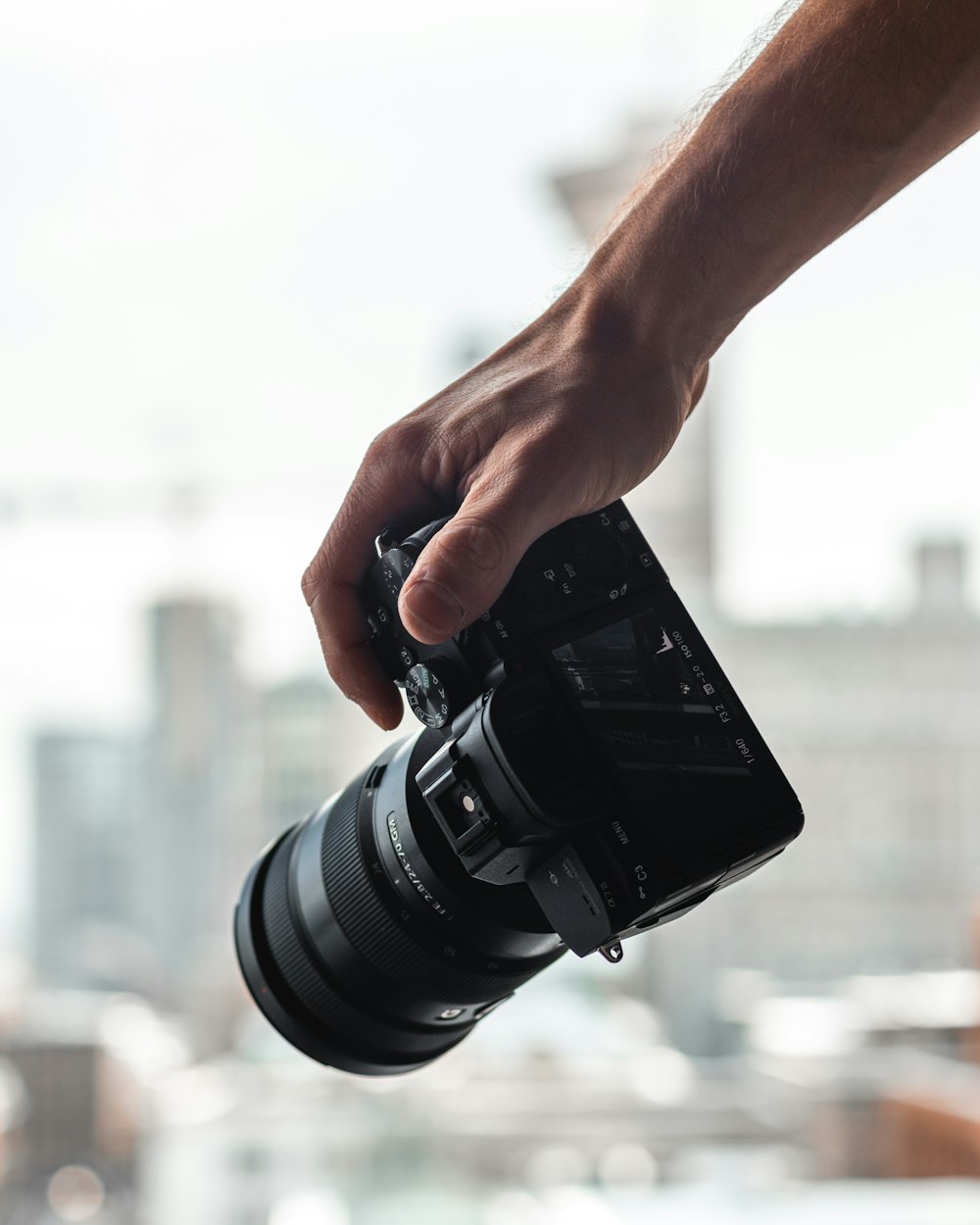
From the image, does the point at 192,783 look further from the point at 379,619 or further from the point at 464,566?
the point at 464,566

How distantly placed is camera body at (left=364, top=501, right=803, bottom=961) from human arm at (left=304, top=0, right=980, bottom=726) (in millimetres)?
37

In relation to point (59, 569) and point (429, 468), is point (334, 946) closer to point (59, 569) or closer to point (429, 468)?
point (429, 468)

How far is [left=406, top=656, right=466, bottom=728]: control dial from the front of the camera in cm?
47

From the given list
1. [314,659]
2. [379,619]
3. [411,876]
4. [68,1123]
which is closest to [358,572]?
[379,619]

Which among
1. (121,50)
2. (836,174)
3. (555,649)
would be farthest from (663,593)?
(121,50)

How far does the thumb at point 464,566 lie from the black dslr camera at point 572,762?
0.14 ft

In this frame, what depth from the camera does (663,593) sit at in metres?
0.49

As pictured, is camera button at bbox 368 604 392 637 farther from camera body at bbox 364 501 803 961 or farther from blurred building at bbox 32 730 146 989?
blurred building at bbox 32 730 146 989

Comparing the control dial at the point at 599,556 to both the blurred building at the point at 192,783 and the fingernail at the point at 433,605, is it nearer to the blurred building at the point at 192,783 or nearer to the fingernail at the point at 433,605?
the fingernail at the point at 433,605

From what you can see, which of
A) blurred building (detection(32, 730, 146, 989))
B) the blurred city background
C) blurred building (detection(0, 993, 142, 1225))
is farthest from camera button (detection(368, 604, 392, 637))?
blurred building (detection(32, 730, 146, 989))

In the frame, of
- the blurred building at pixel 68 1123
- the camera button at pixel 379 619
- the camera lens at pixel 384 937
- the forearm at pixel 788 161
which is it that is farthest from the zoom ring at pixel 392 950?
the blurred building at pixel 68 1123

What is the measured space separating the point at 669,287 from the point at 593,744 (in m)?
0.16

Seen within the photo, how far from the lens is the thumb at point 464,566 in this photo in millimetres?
398

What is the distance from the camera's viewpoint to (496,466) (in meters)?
0.42
